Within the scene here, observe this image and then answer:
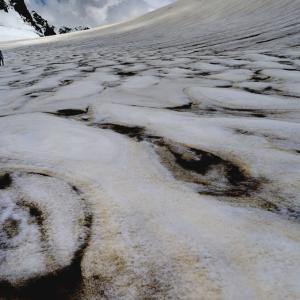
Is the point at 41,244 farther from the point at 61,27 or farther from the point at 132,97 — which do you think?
the point at 61,27

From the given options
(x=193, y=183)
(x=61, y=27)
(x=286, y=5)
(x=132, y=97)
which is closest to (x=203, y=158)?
(x=193, y=183)

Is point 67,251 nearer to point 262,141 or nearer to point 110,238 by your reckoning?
point 110,238

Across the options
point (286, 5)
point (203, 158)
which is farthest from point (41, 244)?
point (286, 5)

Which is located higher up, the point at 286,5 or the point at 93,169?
the point at 93,169

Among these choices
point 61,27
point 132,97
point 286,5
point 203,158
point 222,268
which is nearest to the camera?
point 222,268

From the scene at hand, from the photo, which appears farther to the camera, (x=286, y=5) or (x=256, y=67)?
(x=286, y=5)

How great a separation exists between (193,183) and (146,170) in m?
0.09

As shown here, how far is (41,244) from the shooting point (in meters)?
0.40

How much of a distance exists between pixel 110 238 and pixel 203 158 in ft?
0.86

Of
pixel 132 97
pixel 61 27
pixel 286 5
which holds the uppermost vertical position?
pixel 132 97

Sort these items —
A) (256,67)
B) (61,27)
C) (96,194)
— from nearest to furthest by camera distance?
(96,194) < (256,67) < (61,27)

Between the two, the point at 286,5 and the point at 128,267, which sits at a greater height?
the point at 128,267

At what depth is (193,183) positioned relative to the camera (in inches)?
20.7

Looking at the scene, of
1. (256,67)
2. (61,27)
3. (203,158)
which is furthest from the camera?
(61,27)
